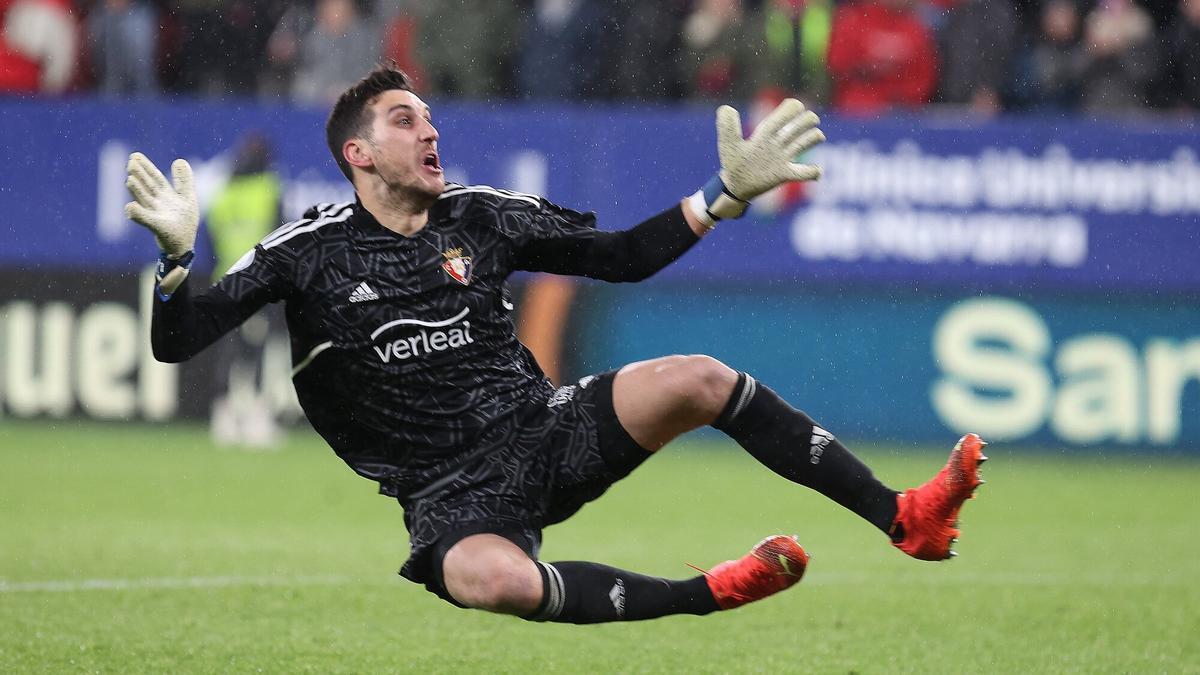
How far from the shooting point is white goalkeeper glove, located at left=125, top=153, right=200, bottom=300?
5.10 m

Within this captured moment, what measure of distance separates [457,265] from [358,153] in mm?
509

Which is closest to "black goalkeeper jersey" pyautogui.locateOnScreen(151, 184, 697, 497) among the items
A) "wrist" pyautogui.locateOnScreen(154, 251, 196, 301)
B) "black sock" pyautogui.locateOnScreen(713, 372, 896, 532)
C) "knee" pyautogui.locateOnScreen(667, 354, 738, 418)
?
"wrist" pyautogui.locateOnScreen(154, 251, 196, 301)

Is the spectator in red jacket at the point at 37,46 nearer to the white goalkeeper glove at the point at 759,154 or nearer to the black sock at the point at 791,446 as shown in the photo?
the white goalkeeper glove at the point at 759,154

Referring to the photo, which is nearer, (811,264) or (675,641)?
(675,641)

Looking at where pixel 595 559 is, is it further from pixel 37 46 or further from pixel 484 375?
pixel 37 46

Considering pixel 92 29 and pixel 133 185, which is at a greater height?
pixel 92 29

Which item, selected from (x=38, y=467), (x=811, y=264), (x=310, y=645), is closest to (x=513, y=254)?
(x=310, y=645)

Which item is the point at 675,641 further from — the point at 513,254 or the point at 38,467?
the point at 38,467

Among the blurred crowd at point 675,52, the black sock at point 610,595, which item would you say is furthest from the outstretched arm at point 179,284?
the blurred crowd at point 675,52

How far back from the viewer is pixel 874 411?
509 inches

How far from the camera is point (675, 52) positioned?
13586mm

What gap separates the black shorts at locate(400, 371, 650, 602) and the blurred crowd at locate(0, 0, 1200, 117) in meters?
7.95

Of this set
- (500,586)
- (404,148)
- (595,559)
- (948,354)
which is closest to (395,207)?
(404,148)

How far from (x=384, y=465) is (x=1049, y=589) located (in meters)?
3.63
